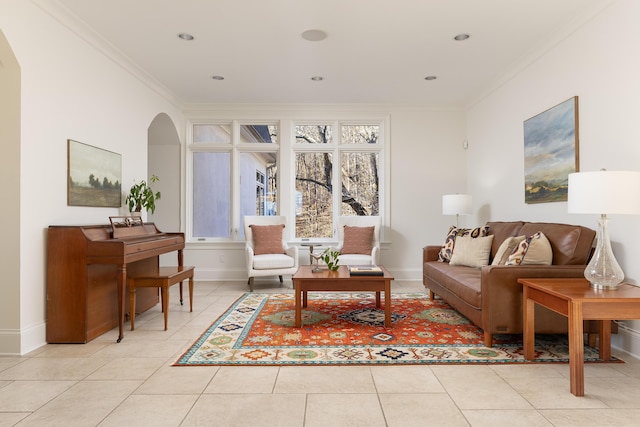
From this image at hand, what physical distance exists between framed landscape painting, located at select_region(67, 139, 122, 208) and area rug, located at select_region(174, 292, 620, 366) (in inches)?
63.8

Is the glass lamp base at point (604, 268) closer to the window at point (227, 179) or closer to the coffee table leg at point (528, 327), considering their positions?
the coffee table leg at point (528, 327)

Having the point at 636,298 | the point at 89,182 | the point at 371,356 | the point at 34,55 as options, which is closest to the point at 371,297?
the point at 371,356

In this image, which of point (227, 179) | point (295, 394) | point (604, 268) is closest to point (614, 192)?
point (604, 268)

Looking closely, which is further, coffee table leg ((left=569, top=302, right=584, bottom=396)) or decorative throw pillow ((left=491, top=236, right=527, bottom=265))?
decorative throw pillow ((left=491, top=236, right=527, bottom=265))

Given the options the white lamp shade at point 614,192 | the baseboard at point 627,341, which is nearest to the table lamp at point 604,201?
the white lamp shade at point 614,192

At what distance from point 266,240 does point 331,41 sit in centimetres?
284

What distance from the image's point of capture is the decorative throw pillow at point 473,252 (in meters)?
4.14

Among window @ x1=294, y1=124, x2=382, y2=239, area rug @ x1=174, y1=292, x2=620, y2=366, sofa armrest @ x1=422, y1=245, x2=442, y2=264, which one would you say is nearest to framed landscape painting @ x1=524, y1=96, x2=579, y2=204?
sofa armrest @ x1=422, y1=245, x2=442, y2=264

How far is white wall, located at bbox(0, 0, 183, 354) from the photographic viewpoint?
2844mm

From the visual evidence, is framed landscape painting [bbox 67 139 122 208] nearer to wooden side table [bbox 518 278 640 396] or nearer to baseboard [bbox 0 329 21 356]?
baseboard [bbox 0 329 21 356]

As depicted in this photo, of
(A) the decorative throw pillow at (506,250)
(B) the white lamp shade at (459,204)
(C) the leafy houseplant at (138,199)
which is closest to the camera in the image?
(A) the decorative throw pillow at (506,250)

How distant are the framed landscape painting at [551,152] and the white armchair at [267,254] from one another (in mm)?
2997

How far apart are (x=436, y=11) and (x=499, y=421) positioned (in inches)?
118

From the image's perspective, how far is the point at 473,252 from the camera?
13.7 feet
